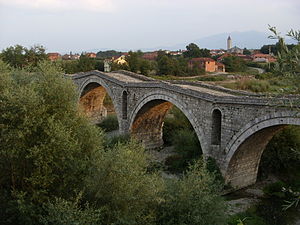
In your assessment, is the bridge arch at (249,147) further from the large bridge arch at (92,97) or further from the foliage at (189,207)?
the large bridge arch at (92,97)

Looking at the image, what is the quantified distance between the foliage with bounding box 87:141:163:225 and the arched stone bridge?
450 cm

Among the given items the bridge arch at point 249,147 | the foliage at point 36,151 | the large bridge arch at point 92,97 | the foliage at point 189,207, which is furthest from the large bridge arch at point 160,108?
the foliage at point 36,151

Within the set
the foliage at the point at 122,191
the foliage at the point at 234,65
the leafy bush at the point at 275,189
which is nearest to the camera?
the foliage at the point at 122,191

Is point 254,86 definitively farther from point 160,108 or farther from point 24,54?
point 24,54

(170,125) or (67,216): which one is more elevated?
Answer: (67,216)

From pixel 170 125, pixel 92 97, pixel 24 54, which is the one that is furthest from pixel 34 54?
pixel 170 125

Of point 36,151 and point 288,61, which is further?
point 36,151

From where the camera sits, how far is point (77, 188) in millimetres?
8602

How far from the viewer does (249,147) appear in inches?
562

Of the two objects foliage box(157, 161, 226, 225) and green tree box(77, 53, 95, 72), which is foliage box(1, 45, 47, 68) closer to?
green tree box(77, 53, 95, 72)

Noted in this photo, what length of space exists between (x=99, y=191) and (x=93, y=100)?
2233 centimetres

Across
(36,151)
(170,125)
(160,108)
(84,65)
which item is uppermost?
(84,65)

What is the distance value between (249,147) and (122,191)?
793cm

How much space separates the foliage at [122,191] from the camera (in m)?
7.95
